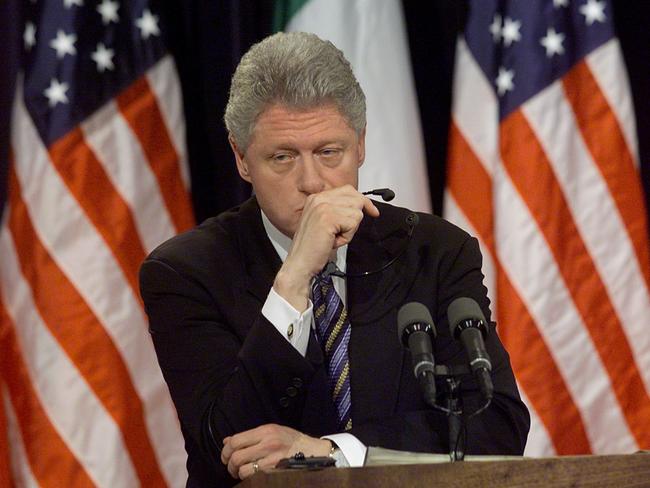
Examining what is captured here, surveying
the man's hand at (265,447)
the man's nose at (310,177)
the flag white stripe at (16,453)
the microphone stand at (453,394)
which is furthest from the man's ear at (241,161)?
the flag white stripe at (16,453)

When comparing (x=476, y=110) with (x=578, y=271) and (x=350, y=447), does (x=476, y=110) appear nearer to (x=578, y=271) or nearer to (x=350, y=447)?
(x=578, y=271)

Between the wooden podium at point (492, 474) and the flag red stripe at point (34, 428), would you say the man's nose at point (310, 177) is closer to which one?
the wooden podium at point (492, 474)

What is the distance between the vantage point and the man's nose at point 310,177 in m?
2.42

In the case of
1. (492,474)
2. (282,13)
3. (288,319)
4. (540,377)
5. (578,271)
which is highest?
(282,13)

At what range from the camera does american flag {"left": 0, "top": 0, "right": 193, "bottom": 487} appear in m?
3.63

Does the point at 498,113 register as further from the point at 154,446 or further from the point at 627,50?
the point at 154,446

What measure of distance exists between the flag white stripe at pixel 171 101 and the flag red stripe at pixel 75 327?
21.1 inches

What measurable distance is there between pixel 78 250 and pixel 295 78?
4.82 ft

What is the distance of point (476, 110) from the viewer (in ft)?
13.0

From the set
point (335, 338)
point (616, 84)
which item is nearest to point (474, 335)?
point (335, 338)

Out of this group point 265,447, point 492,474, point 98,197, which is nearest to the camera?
point 492,474

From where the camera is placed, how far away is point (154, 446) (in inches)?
147

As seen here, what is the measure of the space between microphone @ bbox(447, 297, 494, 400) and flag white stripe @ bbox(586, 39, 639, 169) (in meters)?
2.15

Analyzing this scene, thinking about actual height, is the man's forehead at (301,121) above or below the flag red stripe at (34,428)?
above
